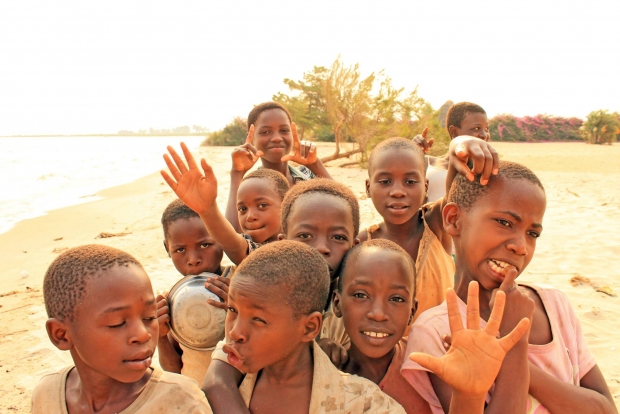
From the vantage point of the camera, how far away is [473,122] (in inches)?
197

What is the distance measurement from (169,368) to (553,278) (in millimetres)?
4872


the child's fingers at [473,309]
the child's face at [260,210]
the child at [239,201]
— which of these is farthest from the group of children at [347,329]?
the child's face at [260,210]

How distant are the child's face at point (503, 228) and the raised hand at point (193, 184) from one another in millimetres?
1258

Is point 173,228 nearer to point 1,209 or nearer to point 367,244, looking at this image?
point 367,244

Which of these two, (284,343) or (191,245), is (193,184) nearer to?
(191,245)

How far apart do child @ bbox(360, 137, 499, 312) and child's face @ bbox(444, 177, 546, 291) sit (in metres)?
0.67

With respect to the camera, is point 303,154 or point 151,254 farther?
point 151,254

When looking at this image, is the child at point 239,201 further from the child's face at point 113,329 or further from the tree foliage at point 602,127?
the tree foliage at point 602,127

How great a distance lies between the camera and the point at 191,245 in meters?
2.84

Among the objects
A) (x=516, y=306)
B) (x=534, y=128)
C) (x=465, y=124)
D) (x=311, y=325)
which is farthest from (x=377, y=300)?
(x=534, y=128)

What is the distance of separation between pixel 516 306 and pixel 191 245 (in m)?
1.74

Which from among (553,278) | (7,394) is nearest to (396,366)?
(7,394)

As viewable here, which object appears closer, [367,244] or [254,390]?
[254,390]

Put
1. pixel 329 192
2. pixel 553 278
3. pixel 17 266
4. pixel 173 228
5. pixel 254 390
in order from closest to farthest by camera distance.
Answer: pixel 254 390 → pixel 329 192 → pixel 173 228 → pixel 553 278 → pixel 17 266
